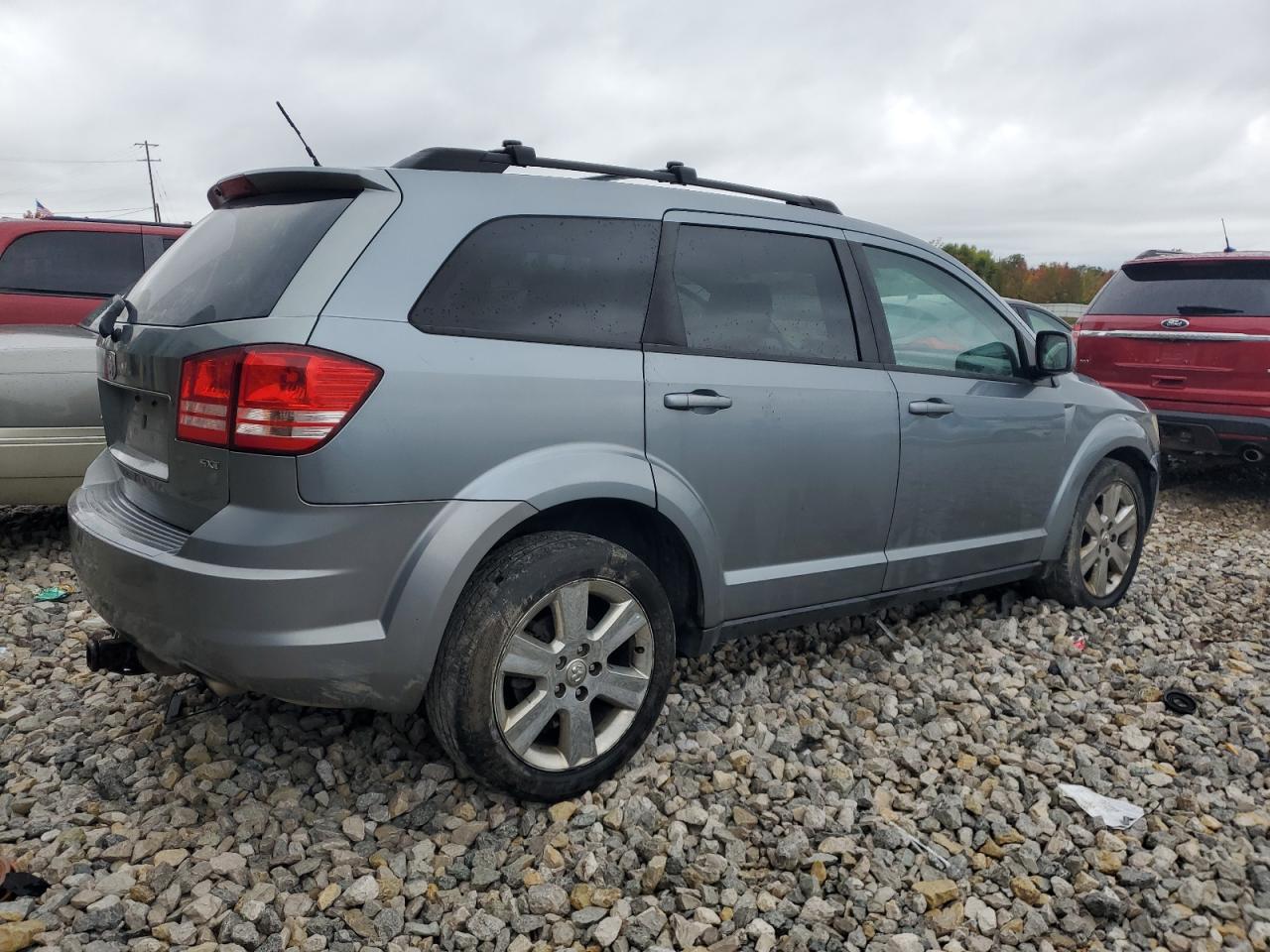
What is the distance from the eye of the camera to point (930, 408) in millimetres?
3762

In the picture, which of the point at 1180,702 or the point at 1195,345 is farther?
the point at 1195,345

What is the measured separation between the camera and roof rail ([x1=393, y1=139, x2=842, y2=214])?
289cm

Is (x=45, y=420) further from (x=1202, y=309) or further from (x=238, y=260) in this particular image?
(x=1202, y=309)

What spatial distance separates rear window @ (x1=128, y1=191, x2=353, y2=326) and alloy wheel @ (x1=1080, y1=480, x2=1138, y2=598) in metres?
3.65

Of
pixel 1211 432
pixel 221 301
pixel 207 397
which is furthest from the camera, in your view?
pixel 1211 432

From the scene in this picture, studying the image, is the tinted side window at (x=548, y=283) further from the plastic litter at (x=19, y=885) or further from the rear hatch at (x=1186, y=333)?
the rear hatch at (x=1186, y=333)

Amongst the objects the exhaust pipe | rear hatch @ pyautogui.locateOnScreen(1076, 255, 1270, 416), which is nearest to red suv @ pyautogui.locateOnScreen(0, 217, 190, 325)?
the exhaust pipe

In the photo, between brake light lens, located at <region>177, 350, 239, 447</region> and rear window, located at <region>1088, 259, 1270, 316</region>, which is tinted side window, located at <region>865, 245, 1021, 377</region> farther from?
rear window, located at <region>1088, 259, 1270, 316</region>

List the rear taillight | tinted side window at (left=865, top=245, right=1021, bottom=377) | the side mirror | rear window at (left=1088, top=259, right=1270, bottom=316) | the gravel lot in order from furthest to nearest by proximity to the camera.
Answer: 1. rear window at (left=1088, top=259, right=1270, bottom=316)
2. the side mirror
3. tinted side window at (left=865, top=245, right=1021, bottom=377)
4. the gravel lot
5. the rear taillight

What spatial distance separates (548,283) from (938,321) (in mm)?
1868

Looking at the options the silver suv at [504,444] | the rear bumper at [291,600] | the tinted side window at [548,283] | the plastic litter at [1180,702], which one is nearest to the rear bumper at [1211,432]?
the plastic litter at [1180,702]

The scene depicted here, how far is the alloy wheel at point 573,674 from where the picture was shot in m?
2.79

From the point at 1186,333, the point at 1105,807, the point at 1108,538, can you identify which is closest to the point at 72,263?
the point at 1108,538

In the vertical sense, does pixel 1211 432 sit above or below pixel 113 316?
below
